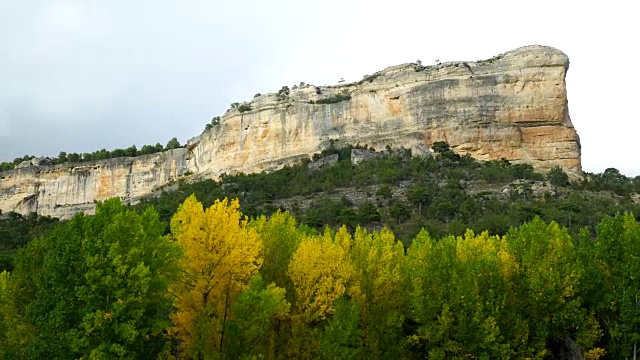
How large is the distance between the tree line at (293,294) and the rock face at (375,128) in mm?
51540

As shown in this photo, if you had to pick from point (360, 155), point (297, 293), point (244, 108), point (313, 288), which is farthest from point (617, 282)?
point (244, 108)

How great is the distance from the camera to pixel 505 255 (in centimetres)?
2478

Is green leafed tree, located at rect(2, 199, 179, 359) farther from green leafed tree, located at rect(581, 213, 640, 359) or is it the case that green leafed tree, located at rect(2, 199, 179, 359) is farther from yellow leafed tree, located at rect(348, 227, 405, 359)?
green leafed tree, located at rect(581, 213, 640, 359)

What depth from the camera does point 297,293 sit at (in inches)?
822

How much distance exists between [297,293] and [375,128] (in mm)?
62614

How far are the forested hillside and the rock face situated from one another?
47.0 meters

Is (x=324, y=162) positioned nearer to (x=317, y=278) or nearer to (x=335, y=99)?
(x=335, y=99)

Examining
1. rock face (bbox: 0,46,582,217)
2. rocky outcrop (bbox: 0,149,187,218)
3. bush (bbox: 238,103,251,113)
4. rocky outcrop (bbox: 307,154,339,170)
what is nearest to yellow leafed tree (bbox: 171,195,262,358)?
rocky outcrop (bbox: 307,154,339,170)

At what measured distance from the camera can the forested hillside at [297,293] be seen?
55.0 ft

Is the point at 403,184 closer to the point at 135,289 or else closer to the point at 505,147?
the point at 505,147

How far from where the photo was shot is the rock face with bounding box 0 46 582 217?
2911 inches

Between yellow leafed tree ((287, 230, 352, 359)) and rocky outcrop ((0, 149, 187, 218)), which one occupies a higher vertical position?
rocky outcrop ((0, 149, 187, 218))

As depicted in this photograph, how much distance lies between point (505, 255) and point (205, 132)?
75145mm

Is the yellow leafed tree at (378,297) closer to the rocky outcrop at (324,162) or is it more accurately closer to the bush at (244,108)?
the rocky outcrop at (324,162)
